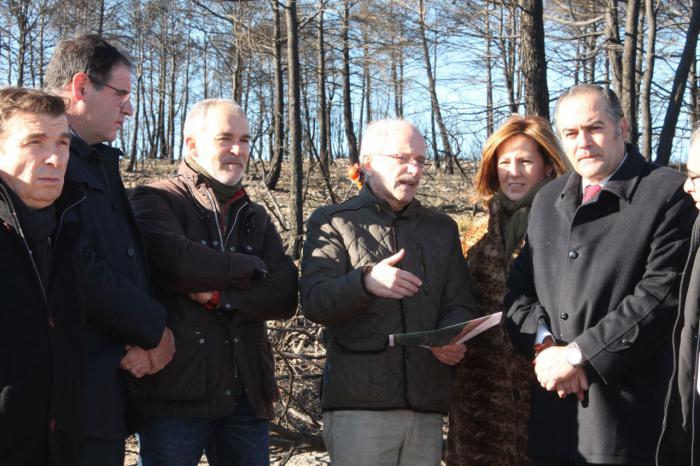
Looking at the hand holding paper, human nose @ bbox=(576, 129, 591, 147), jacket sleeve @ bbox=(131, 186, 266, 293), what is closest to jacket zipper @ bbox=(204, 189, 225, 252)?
jacket sleeve @ bbox=(131, 186, 266, 293)

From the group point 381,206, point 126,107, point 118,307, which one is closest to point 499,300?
point 381,206

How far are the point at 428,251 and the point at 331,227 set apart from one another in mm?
474

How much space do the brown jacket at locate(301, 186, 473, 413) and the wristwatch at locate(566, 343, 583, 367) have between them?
1.95 feet

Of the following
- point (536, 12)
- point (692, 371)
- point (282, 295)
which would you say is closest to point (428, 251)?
point (282, 295)

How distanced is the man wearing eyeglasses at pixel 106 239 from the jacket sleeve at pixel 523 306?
1502 mm

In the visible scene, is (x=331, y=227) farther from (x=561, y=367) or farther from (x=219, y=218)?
(x=561, y=367)

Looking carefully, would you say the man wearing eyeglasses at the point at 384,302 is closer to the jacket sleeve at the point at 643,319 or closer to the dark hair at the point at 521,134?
the dark hair at the point at 521,134

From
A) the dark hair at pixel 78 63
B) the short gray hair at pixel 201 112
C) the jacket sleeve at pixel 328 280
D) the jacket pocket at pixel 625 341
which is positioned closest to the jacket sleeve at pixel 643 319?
the jacket pocket at pixel 625 341

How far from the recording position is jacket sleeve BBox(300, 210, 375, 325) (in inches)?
129

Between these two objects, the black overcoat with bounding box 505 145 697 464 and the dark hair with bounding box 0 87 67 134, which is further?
the black overcoat with bounding box 505 145 697 464

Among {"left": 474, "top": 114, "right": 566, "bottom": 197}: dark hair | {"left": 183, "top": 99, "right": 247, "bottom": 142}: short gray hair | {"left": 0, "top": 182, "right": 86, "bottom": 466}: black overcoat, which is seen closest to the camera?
{"left": 0, "top": 182, "right": 86, "bottom": 466}: black overcoat

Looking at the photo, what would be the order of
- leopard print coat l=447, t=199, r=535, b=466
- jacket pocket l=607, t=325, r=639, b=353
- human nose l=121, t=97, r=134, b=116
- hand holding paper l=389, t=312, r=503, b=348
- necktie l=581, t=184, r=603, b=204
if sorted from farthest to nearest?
leopard print coat l=447, t=199, r=535, b=466
human nose l=121, t=97, r=134, b=116
necktie l=581, t=184, r=603, b=204
hand holding paper l=389, t=312, r=503, b=348
jacket pocket l=607, t=325, r=639, b=353

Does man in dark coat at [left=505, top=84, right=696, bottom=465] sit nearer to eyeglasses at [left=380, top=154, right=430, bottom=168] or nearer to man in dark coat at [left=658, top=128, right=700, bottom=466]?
man in dark coat at [left=658, top=128, right=700, bottom=466]

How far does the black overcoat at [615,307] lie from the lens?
3.02 m
